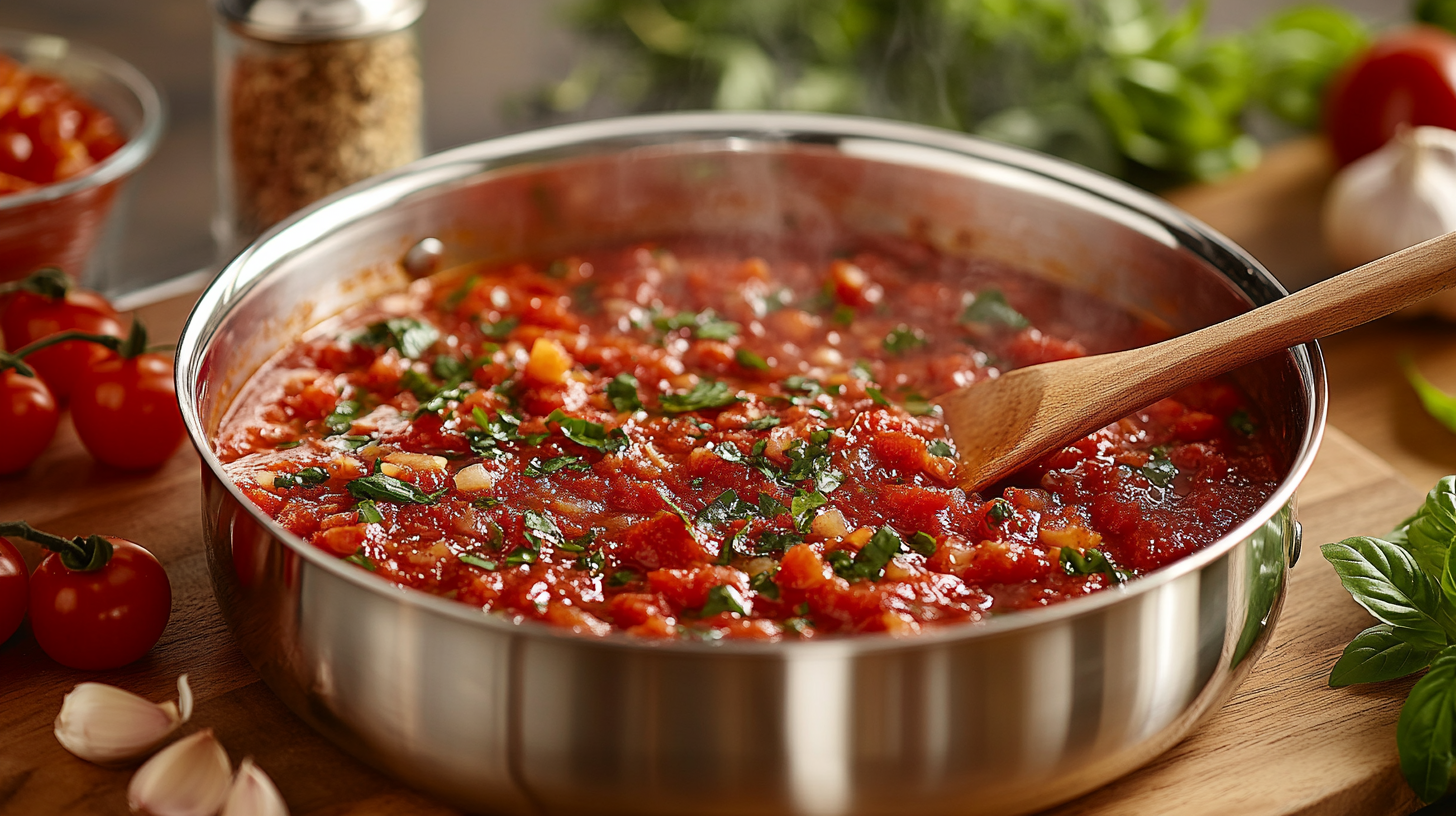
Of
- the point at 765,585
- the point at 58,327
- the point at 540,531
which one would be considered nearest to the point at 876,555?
the point at 765,585

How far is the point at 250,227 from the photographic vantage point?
3.69m

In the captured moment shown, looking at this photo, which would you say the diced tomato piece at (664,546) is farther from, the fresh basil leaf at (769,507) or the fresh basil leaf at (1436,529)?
the fresh basil leaf at (1436,529)

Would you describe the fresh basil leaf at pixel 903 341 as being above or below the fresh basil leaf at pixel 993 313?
below

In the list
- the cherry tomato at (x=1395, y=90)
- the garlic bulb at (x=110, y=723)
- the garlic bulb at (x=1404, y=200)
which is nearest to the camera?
the garlic bulb at (x=110, y=723)

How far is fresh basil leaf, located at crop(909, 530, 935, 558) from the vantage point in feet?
7.86

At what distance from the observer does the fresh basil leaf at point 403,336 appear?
121 inches

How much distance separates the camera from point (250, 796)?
2.01m

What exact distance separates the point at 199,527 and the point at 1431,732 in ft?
7.50

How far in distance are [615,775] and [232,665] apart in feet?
2.88

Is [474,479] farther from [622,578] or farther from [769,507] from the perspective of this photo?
[769,507]

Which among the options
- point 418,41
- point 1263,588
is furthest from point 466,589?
point 418,41

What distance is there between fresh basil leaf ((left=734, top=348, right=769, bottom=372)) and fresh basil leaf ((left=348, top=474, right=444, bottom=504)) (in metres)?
0.80

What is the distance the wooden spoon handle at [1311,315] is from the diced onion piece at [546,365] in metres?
1.15

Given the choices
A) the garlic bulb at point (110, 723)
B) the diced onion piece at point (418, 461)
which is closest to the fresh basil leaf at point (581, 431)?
the diced onion piece at point (418, 461)
